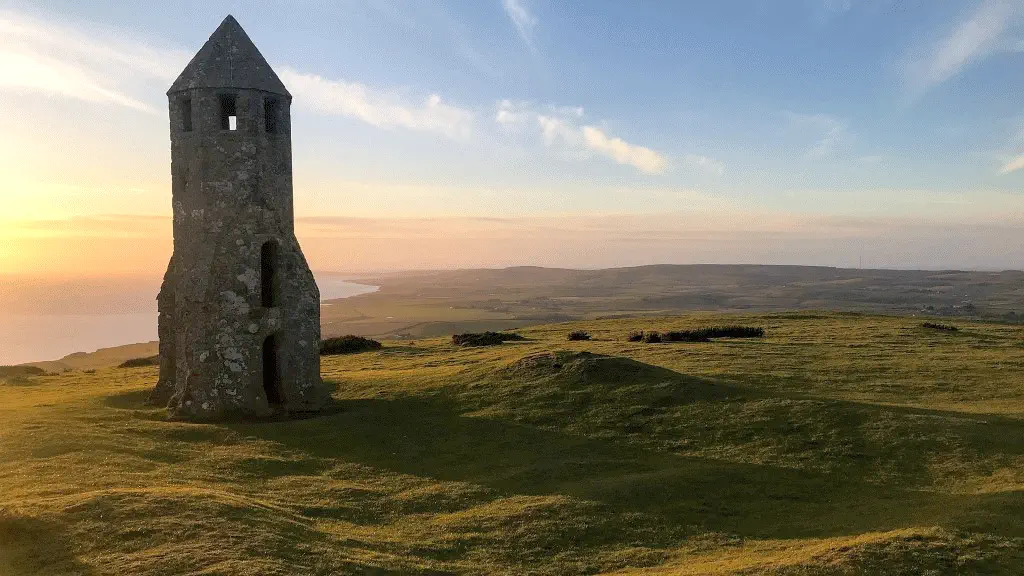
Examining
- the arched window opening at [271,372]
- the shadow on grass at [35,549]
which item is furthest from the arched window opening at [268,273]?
the shadow on grass at [35,549]

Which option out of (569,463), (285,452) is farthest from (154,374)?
(569,463)

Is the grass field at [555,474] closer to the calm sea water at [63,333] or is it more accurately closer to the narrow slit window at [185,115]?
the narrow slit window at [185,115]

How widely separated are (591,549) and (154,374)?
32.2 meters

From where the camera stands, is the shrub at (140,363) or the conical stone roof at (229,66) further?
the shrub at (140,363)

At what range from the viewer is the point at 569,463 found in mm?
19234

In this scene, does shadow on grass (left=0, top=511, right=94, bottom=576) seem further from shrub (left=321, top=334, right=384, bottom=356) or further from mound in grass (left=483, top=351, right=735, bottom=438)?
shrub (left=321, top=334, right=384, bottom=356)

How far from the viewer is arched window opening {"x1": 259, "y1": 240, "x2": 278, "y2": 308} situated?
89.3 feet

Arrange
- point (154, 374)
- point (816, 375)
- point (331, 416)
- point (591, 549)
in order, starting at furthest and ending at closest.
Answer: point (154, 374)
point (816, 375)
point (331, 416)
point (591, 549)

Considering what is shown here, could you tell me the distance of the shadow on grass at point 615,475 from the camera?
15.4 m

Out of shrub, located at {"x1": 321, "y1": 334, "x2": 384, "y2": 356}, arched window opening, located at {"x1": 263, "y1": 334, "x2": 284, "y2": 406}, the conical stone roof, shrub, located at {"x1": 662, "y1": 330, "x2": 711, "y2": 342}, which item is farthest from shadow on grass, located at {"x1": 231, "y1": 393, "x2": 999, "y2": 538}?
shrub, located at {"x1": 321, "y1": 334, "x2": 384, "y2": 356}

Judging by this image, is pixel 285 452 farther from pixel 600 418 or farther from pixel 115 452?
pixel 600 418

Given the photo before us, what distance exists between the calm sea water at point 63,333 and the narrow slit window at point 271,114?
3189 inches

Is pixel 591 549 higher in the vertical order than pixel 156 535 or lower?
lower

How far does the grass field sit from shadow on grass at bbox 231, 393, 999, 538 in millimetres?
79
